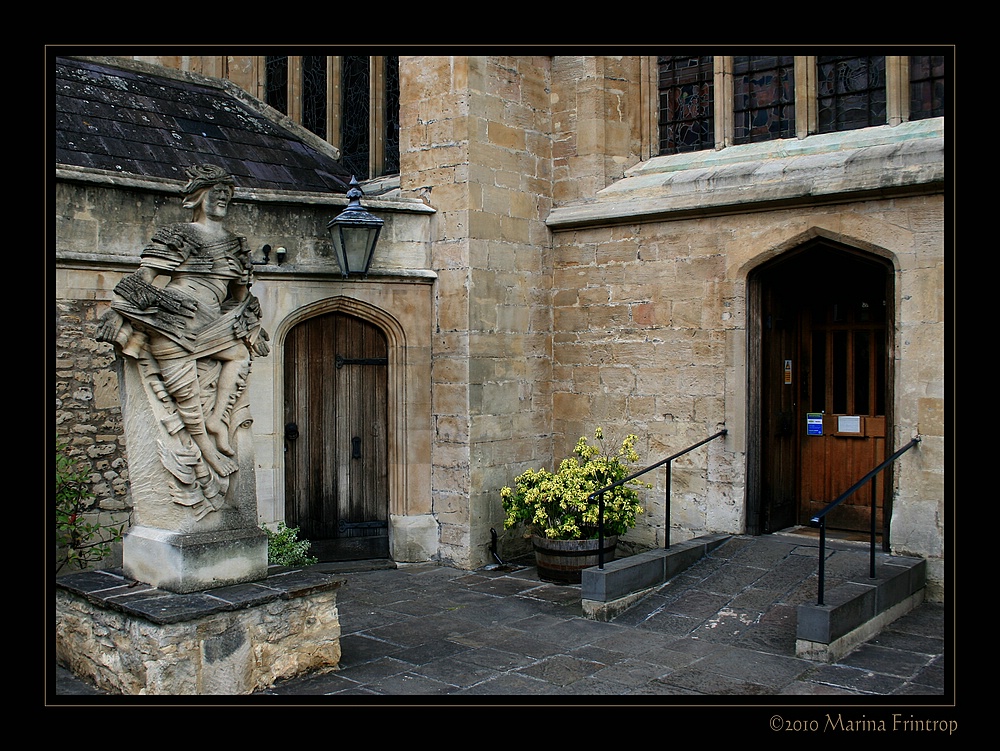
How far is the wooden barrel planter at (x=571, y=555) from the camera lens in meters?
8.06

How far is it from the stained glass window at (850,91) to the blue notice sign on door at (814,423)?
249 cm

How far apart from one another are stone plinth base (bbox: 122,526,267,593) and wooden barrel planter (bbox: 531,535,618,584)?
116 inches

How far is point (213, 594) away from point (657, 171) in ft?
18.9

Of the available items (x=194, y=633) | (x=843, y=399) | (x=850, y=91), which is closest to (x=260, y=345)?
(x=194, y=633)

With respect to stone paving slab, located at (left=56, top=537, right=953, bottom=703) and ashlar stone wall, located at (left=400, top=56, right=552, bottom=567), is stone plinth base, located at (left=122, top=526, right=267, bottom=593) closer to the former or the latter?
stone paving slab, located at (left=56, top=537, right=953, bottom=703)

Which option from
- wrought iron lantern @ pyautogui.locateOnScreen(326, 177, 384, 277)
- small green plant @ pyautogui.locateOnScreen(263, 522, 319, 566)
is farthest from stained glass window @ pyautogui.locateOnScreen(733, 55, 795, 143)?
small green plant @ pyautogui.locateOnScreen(263, 522, 319, 566)

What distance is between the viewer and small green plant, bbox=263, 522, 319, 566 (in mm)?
8117

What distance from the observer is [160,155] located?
892 cm

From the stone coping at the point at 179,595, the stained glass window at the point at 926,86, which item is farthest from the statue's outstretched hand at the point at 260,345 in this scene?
the stained glass window at the point at 926,86

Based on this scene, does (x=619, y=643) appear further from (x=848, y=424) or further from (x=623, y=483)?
(x=848, y=424)

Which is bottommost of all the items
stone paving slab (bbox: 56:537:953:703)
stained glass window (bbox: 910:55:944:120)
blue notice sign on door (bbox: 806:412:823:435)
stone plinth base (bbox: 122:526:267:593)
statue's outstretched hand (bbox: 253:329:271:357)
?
stone paving slab (bbox: 56:537:953:703)

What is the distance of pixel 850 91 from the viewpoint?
842 cm

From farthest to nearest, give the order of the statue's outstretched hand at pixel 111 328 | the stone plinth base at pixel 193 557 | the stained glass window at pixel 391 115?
the stained glass window at pixel 391 115 → the stone plinth base at pixel 193 557 → the statue's outstretched hand at pixel 111 328

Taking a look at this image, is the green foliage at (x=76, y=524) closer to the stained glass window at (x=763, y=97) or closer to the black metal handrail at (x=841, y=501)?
the black metal handrail at (x=841, y=501)
